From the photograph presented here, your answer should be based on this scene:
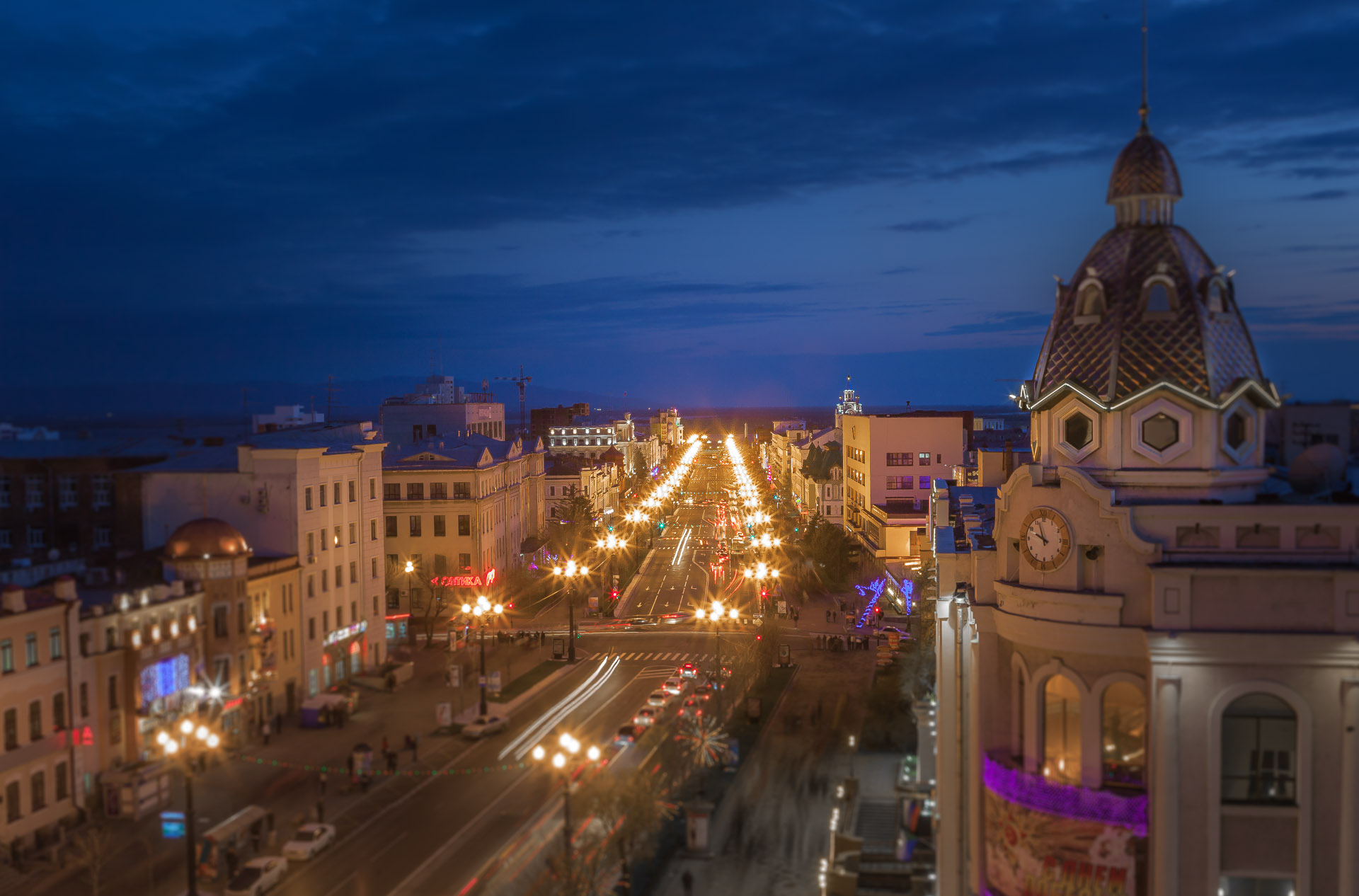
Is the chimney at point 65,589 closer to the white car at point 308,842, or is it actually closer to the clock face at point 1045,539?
the white car at point 308,842

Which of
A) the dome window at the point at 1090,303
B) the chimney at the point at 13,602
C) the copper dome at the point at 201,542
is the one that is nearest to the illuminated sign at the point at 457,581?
the copper dome at the point at 201,542

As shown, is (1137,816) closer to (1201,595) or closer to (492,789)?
(1201,595)

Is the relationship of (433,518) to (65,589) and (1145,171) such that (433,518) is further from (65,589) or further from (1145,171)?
(1145,171)

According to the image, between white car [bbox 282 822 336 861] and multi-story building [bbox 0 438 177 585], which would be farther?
multi-story building [bbox 0 438 177 585]

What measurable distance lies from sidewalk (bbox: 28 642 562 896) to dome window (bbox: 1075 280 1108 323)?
31.9 m

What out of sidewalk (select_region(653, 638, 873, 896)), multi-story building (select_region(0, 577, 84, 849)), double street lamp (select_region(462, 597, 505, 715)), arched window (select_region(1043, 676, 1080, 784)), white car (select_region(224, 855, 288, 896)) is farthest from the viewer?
double street lamp (select_region(462, 597, 505, 715))

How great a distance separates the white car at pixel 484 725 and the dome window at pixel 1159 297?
37.7 m

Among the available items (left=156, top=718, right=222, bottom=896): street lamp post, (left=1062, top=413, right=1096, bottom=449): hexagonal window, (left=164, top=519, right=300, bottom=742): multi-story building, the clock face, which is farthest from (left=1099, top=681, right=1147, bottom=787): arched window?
(left=164, top=519, right=300, bottom=742): multi-story building

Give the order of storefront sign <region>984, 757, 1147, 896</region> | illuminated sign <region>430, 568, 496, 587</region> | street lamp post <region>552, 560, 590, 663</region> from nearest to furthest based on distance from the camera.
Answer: storefront sign <region>984, 757, 1147, 896</region>, street lamp post <region>552, 560, 590, 663</region>, illuminated sign <region>430, 568, 496, 587</region>

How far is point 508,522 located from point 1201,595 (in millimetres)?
84482

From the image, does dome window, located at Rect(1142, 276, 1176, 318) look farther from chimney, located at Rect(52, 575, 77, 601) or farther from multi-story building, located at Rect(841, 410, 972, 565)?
multi-story building, located at Rect(841, 410, 972, 565)

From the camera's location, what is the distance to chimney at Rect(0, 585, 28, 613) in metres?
41.0

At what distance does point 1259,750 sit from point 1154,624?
10.7 ft

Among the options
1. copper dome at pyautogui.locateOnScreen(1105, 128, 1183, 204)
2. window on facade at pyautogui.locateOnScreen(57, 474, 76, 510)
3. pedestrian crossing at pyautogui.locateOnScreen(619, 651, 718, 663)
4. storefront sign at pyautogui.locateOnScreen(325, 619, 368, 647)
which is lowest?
pedestrian crossing at pyautogui.locateOnScreen(619, 651, 718, 663)
